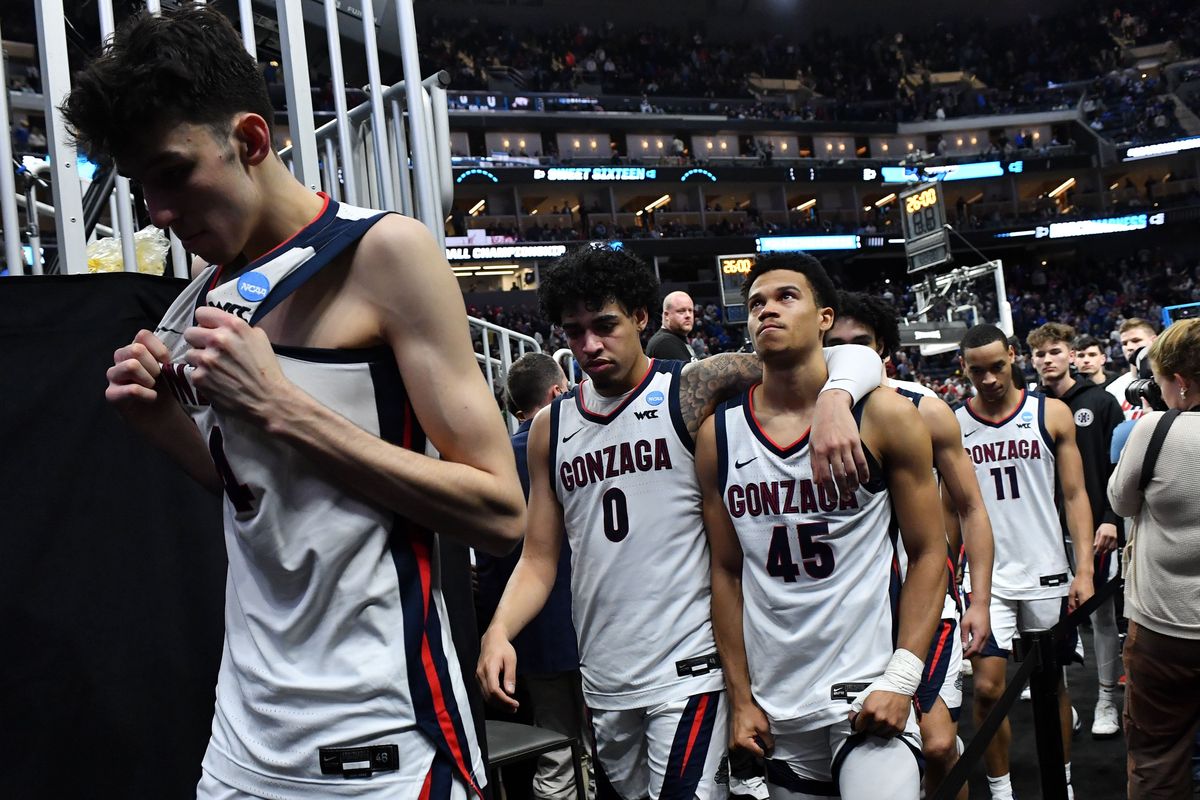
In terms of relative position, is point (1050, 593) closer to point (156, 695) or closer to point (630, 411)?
point (630, 411)

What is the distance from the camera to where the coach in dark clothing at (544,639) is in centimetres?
450

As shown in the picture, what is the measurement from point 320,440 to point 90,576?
1335 millimetres

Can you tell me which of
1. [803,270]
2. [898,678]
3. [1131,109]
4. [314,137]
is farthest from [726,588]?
[1131,109]

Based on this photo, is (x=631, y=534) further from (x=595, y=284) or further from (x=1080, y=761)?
(x=1080, y=761)

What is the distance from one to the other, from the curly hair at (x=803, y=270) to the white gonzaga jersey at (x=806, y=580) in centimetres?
46

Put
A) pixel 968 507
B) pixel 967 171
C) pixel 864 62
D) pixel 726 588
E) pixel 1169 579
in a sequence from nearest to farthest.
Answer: pixel 726 588 < pixel 1169 579 < pixel 968 507 < pixel 967 171 < pixel 864 62

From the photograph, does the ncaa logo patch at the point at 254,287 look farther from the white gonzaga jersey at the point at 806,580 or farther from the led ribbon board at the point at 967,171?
the led ribbon board at the point at 967,171

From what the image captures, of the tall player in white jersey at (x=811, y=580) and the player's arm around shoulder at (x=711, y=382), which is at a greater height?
the player's arm around shoulder at (x=711, y=382)

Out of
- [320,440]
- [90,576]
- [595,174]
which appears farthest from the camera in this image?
[595,174]

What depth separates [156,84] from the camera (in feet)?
4.94

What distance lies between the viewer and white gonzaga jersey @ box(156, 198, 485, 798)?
5.14 ft

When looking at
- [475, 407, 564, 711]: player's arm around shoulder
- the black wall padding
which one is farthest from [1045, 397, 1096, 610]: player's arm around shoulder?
the black wall padding

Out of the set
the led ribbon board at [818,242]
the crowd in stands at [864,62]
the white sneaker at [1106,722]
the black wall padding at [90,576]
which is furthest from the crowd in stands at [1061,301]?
the black wall padding at [90,576]

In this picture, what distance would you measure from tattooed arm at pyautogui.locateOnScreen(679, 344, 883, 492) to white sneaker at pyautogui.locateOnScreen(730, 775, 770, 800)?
3.42 ft
